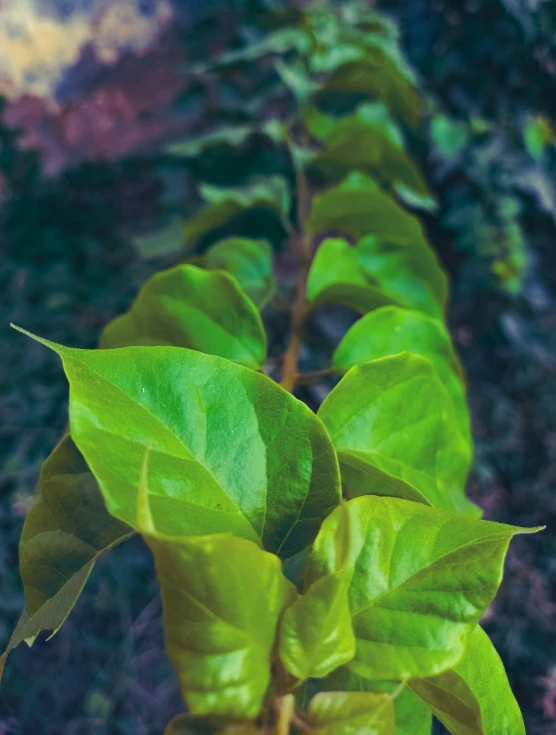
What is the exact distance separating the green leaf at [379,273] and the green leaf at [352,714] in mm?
317

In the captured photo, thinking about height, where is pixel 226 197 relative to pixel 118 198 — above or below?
above

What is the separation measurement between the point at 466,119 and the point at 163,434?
846 mm

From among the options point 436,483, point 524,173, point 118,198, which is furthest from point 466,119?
point 436,483

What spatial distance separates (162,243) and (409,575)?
600mm

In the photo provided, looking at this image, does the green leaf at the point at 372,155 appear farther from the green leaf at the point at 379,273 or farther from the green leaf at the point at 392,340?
the green leaf at the point at 392,340

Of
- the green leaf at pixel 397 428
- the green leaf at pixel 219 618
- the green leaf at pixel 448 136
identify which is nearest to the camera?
the green leaf at pixel 219 618

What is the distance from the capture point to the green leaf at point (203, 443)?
216 mm

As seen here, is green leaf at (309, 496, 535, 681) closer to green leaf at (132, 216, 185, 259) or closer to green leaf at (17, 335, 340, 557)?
green leaf at (17, 335, 340, 557)

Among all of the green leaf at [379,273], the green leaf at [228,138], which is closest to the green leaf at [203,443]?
the green leaf at [379,273]

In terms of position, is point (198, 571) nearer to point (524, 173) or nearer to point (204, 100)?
point (524, 173)

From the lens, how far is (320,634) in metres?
0.20

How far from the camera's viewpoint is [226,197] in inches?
23.9

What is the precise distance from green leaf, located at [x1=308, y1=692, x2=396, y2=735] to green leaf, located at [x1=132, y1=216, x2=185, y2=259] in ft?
1.88

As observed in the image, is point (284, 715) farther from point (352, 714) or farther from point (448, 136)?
point (448, 136)
